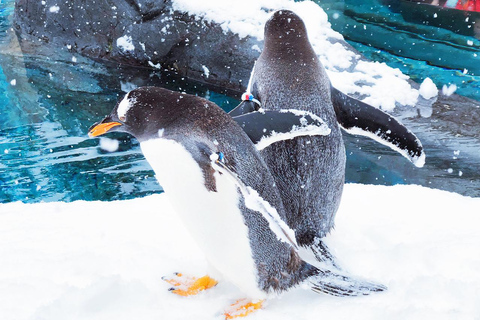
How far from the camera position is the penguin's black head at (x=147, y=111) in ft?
4.96

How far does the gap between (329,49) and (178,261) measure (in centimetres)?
321

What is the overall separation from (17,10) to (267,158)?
5124 mm

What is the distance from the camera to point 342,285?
1.63 m

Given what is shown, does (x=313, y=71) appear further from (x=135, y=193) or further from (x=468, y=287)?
(x=135, y=193)

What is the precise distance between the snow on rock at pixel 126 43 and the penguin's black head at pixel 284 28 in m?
3.23

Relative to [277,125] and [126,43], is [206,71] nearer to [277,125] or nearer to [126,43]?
[126,43]

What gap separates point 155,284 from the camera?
1721 mm

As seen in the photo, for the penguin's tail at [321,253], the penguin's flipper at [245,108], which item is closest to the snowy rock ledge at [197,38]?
the penguin's flipper at [245,108]

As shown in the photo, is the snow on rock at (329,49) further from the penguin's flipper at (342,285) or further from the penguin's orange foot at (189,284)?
the penguin's orange foot at (189,284)

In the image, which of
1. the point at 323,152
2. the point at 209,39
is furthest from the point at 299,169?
the point at 209,39

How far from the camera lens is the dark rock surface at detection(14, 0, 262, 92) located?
15.4ft

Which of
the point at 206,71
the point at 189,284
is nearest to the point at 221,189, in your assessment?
the point at 189,284

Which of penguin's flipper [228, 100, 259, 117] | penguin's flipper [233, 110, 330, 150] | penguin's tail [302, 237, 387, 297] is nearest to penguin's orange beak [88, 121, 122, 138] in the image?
penguin's flipper [233, 110, 330, 150]

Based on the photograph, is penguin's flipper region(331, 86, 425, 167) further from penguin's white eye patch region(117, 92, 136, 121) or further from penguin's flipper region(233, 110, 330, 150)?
penguin's white eye patch region(117, 92, 136, 121)
